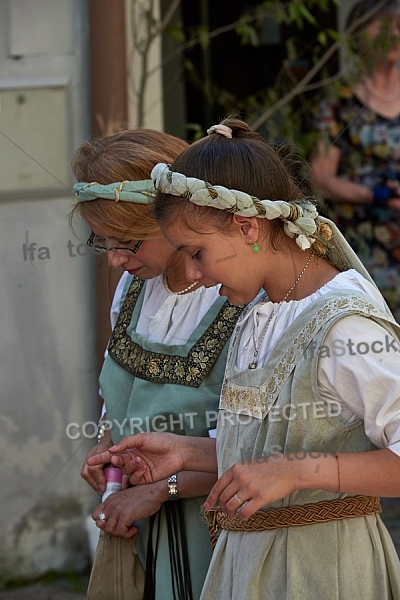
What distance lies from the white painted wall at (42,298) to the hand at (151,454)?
150cm

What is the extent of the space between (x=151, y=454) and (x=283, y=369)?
0.40 meters

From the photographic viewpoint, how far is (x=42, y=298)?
340 centimetres

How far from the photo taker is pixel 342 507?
169cm

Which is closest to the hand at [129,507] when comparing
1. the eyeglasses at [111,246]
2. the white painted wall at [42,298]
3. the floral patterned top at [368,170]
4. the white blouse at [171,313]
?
the white blouse at [171,313]

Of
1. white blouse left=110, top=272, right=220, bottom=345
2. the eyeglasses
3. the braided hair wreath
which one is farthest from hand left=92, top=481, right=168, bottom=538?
the braided hair wreath

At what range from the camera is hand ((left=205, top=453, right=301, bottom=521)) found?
61.1 inches

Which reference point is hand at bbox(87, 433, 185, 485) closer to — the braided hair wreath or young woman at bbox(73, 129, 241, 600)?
young woman at bbox(73, 129, 241, 600)

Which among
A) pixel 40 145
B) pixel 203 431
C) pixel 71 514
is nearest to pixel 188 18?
pixel 40 145

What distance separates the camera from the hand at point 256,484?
1.55 metres

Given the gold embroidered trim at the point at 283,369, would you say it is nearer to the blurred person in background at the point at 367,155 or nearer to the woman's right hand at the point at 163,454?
the woman's right hand at the point at 163,454

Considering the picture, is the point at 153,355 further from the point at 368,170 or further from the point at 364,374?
the point at 368,170

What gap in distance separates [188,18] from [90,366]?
7.10ft

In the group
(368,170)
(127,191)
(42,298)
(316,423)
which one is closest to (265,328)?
(316,423)

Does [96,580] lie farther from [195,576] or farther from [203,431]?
[203,431]
